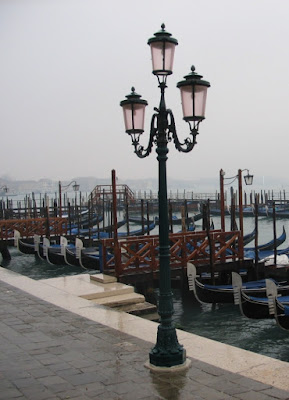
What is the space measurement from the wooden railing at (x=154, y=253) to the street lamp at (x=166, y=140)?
421 centimetres

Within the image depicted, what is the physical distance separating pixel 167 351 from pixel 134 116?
6.00 ft

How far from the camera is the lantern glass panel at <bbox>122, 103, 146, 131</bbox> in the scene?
3.91m

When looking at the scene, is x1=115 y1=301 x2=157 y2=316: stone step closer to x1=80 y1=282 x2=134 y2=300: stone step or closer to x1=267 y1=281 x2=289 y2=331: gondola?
x1=80 y1=282 x2=134 y2=300: stone step

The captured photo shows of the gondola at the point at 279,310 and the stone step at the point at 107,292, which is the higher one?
the stone step at the point at 107,292

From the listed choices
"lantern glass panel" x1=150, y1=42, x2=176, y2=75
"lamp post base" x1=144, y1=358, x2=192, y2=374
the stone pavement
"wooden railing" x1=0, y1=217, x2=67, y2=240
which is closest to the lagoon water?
the stone pavement

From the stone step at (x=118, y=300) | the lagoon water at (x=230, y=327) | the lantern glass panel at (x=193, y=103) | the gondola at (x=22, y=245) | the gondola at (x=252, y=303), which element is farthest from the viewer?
the gondola at (x=22, y=245)

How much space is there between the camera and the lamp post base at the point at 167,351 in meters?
3.55

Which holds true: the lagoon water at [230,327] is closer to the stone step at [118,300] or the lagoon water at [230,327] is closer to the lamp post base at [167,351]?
the stone step at [118,300]

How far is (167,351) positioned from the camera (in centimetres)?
357

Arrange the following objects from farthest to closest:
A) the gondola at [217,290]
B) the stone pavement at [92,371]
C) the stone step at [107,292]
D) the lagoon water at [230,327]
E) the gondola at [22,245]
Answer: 1. the gondola at [22,245]
2. the gondola at [217,290]
3. the lagoon water at [230,327]
4. the stone step at [107,292]
5. the stone pavement at [92,371]

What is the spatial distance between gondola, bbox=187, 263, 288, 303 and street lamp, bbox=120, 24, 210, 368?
427 cm

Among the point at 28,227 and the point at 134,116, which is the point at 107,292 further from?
the point at 28,227

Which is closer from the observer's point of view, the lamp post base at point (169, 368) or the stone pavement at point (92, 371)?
the stone pavement at point (92, 371)

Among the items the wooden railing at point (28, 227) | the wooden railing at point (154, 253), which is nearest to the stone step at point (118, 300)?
the wooden railing at point (154, 253)
